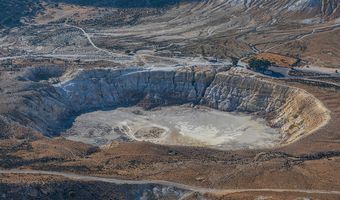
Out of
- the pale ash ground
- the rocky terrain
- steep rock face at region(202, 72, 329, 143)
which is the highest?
the rocky terrain

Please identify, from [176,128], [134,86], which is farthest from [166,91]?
[176,128]

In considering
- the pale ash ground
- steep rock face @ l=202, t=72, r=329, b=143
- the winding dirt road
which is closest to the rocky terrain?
the winding dirt road

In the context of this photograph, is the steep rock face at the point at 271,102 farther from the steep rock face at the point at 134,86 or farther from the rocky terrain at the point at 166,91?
the steep rock face at the point at 134,86

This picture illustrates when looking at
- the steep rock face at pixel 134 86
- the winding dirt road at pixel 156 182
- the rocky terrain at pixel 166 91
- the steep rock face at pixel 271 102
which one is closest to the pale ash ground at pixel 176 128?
the rocky terrain at pixel 166 91

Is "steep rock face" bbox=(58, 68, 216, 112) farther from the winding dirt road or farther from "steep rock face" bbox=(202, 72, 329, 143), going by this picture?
the winding dirt road

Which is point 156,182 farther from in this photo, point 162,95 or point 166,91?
point 166,91

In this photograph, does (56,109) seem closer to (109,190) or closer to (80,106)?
(80,106)
